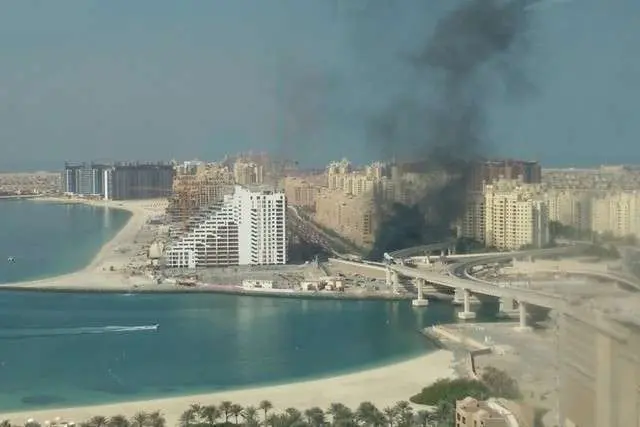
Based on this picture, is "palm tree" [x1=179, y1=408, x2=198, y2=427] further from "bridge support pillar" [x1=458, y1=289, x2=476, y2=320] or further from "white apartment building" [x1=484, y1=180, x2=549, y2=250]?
"white apartment building" [x1=484, y1=180, x2=549, y2=250]

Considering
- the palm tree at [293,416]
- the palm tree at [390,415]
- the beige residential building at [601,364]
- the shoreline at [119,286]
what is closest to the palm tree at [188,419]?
the palm tree at [293,416]

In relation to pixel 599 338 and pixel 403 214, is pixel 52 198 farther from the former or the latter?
pixel 599 338

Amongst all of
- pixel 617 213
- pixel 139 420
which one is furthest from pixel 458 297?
pixel 617 213

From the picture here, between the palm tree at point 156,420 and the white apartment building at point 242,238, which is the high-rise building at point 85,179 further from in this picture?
the palm tree at point 156,420

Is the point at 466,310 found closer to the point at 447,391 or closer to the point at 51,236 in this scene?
the point at 447,391

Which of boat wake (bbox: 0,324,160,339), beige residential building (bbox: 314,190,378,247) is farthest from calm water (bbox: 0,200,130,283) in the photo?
boat wake (bbox: 0,324,160,339)

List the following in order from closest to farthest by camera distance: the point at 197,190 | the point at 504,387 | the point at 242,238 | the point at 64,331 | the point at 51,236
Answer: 1. the point at 504,387
2. the point at 64,331
3. the point at 242,238
4. the point at 51,236
5. the point at 197,190

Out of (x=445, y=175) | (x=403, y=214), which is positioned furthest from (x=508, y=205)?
(x=403, y=214)
